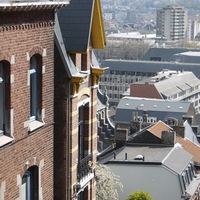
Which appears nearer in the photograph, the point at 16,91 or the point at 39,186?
the point at 16,91

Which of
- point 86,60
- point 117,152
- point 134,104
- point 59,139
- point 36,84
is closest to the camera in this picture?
point 36,84

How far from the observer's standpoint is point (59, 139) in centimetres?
2250

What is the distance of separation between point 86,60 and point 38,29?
17.9 ft

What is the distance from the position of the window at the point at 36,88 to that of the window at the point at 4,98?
1.74m

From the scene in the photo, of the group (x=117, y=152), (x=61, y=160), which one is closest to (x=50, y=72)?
(x=61, y=160)

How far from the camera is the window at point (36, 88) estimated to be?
19.2 metres

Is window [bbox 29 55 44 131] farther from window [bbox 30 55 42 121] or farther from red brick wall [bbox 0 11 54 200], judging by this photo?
red brick wall [bbox 0 11 54 200]

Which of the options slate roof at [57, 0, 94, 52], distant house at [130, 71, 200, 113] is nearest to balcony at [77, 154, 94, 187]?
slate roof at [57, 0, 94, 52]

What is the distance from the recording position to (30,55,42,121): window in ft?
63.1

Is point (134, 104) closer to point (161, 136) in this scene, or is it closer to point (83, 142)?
point (161, 136)

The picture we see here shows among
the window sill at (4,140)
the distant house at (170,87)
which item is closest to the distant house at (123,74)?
the distant house at (170,87)

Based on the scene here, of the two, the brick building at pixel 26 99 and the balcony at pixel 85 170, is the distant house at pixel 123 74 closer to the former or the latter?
the balcony at pixel 85 170

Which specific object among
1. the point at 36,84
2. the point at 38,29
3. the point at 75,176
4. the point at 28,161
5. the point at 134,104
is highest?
the point at 38,29

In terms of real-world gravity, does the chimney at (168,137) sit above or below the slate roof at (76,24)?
below
